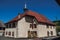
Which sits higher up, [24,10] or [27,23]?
[24,10]

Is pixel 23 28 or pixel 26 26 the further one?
pixel 26 26

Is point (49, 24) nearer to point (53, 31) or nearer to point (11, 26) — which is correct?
point (53, 31)

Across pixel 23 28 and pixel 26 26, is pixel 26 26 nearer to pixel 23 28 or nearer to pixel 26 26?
pixel 26 26

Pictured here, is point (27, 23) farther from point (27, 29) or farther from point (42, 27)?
point (42, 27)

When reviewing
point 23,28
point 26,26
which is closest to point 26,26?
point 26,26

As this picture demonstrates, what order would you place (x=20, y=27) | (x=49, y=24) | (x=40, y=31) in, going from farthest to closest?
(x=49, y=24)
(x=40, y=31)
(x=20, y=27)

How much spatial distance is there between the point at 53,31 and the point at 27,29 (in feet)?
42.7

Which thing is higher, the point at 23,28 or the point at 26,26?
the point at 26,26

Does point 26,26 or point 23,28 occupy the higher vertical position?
point 26,26

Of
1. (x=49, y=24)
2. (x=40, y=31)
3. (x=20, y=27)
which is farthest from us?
(x=49, y=24)

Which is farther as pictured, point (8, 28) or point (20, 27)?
A: point (8, 28)

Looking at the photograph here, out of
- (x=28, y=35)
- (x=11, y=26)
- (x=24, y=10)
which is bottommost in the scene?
(x=28, y=35)

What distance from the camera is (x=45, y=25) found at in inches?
1945

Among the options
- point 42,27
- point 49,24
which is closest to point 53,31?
point 49,24
